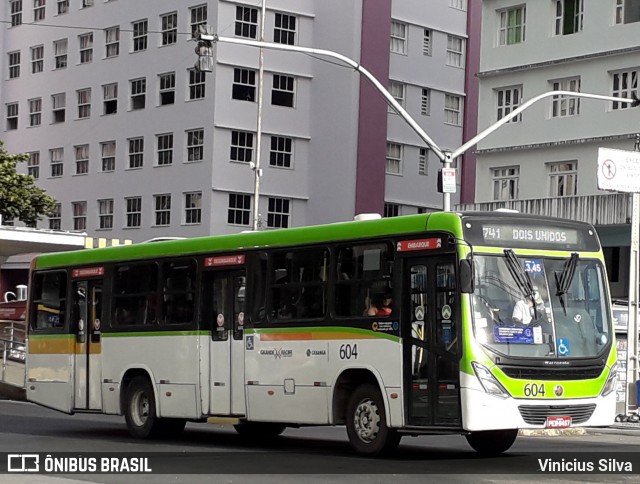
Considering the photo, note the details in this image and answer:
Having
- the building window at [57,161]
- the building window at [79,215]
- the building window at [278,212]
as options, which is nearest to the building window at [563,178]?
the building window at [278,212]

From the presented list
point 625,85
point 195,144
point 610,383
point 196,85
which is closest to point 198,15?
point 196,85

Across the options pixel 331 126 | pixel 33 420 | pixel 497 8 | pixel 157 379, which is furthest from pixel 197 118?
pixel 157 379

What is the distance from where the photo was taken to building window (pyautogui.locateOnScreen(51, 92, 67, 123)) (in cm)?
6981

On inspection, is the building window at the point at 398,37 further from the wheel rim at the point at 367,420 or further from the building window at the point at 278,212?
the wheel rim at the point at 367,420

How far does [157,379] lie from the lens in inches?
842

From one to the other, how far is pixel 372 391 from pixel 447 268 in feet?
6.27

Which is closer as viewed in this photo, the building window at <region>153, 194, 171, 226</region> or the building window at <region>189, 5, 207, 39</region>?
the building window at <region>189, 5, 207, 39</region>

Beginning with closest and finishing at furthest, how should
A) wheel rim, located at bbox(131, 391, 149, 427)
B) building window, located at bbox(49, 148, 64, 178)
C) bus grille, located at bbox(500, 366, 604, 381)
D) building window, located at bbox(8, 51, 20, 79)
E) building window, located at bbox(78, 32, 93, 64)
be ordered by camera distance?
bus grille, located at bbox(500, 366, 604, 381), wheel rim, located at bbox(131, 391, 149, 427), building window, located at bbox(78, 32, 93, 64), building window, located at bbox(49, 148, 64, 178), building window, located at bbox(8, 51, 20, 79)

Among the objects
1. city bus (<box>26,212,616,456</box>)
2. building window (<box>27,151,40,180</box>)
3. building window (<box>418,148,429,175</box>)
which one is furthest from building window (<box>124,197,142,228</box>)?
city bus (<box>26,212,616,456</box>)

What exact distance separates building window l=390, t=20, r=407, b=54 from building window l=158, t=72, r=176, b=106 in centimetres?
1024

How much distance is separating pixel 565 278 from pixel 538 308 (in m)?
Result: 0.68

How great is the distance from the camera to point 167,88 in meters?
63.6

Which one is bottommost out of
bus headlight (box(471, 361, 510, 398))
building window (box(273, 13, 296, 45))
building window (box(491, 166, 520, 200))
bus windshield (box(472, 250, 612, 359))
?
bus headlight (box(471, 361, 510, 398))

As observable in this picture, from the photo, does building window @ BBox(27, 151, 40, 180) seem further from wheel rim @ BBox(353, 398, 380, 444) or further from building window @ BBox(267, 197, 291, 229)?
wheel rim @ BBox(353, 398, 380, 444)
